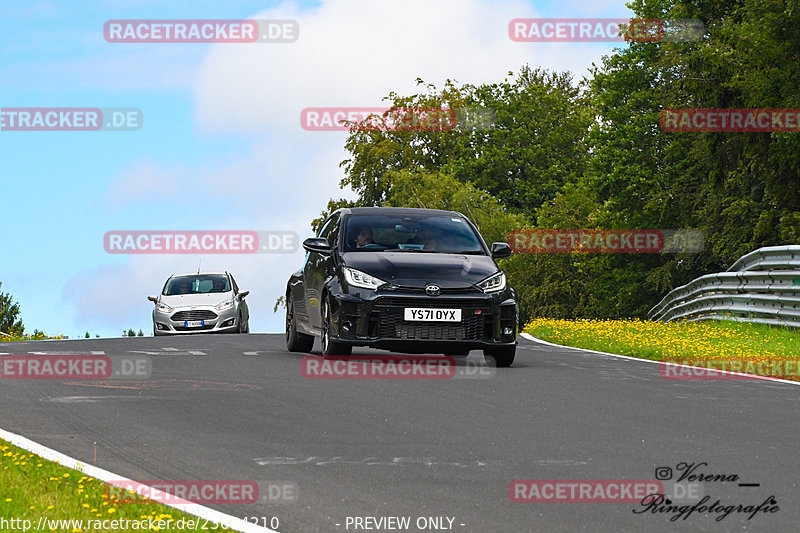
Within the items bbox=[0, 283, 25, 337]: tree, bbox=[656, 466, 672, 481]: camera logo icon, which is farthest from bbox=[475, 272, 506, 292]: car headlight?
bbox=[0, 283, 25, 337]: tree

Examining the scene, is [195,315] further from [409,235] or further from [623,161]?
[623,161]

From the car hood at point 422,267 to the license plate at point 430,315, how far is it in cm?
30

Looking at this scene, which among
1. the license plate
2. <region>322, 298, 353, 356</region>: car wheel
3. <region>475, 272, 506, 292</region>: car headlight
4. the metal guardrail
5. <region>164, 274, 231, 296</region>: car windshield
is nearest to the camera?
the license plate

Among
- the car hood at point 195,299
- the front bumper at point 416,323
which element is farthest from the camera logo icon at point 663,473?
the car hood at point 195,299

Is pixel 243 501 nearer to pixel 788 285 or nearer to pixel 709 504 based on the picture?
pixel 709 504

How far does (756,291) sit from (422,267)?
35.6 feet

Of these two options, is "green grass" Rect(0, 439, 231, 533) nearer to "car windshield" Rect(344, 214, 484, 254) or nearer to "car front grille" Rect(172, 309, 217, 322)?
"car windshield" Rect(344, 214, 484, 254)

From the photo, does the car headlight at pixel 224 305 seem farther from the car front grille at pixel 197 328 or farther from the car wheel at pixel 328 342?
the car wheel at pixel 328 342

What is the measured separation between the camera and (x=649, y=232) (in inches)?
1957

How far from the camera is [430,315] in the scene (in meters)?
14.3

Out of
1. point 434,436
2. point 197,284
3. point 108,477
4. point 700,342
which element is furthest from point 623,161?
point 108,477

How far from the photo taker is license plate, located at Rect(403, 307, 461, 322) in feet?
47.1

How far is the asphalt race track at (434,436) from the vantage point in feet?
21.3

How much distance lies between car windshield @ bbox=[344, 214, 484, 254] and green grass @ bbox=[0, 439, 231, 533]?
854 cm
